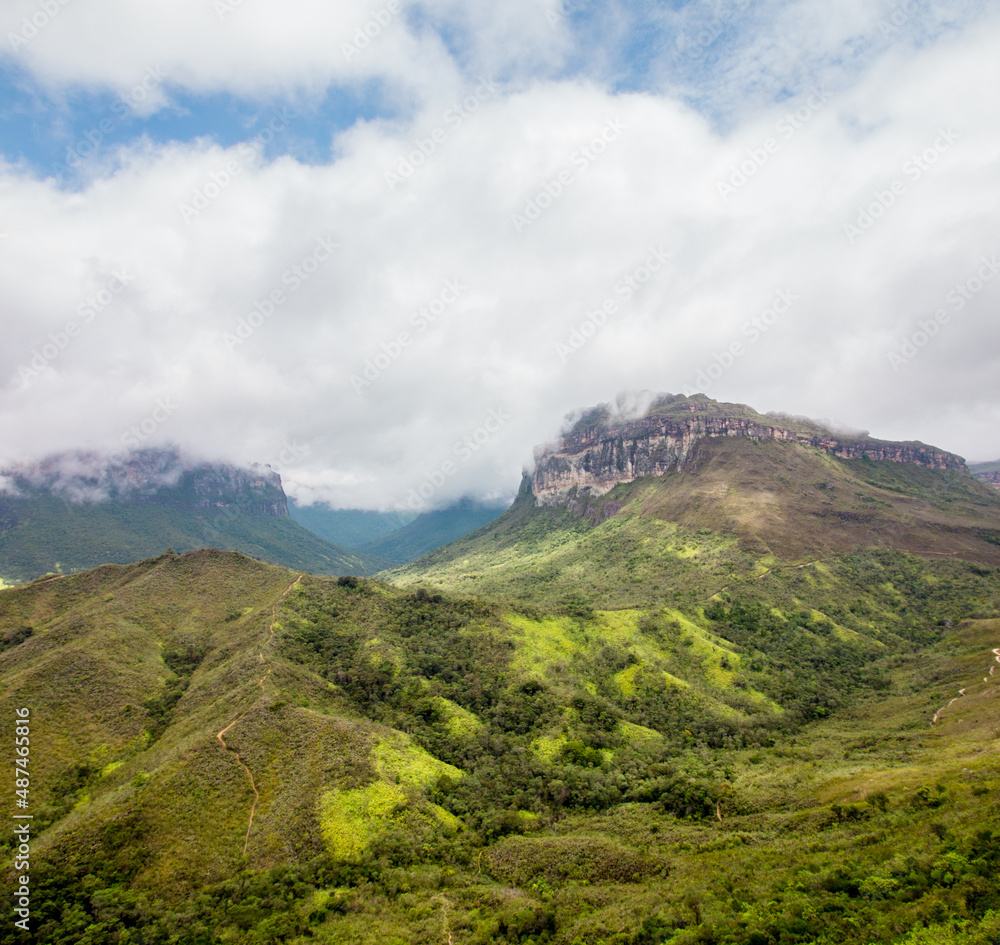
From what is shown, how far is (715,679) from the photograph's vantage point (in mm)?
96375

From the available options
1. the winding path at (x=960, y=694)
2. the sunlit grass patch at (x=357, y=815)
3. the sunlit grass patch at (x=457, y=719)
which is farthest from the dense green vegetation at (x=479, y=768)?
the winding path at (x=960, y=694)

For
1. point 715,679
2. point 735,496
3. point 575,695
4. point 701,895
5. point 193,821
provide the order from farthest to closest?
1. point 735,496
2. point 715,679
3. point 575,695
4. point 193,821
5. point 701,895

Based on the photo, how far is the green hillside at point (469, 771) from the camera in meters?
37.5

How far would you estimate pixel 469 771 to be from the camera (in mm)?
64875

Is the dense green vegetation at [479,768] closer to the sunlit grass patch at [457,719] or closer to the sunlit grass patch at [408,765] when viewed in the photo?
the sunlit grass patch at [457,719]

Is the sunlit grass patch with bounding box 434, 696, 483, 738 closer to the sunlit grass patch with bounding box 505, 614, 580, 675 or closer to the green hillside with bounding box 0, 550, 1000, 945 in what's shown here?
the green hillside with bounding box 0, 550, 1000, 945

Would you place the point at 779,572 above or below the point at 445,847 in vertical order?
above

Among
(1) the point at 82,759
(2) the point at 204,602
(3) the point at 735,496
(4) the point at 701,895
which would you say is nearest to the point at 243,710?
(1) the point at 82,759

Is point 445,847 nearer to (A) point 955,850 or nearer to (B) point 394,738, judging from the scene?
(B) point 394,738

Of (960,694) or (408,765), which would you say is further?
(960,694)

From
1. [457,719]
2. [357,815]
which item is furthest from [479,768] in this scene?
[357,815]

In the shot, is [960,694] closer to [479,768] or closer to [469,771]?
[479,768]

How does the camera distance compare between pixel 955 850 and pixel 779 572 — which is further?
pixel 779 572

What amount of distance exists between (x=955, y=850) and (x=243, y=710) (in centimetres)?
7230
